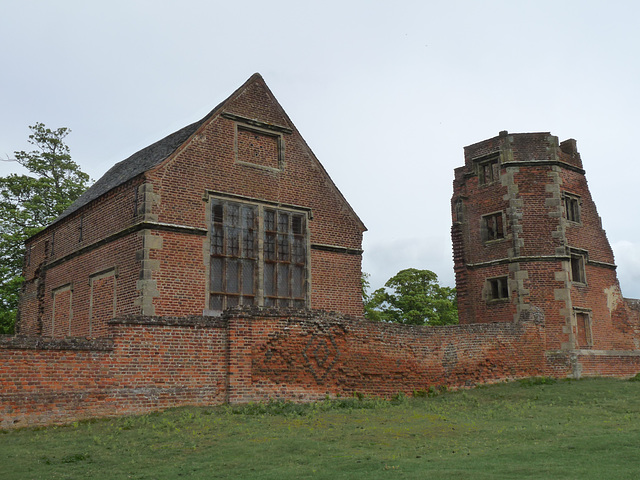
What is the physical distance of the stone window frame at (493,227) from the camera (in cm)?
2662

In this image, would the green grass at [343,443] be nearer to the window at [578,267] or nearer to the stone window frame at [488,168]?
the window at [578,267]

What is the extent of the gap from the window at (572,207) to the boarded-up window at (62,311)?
719 inches

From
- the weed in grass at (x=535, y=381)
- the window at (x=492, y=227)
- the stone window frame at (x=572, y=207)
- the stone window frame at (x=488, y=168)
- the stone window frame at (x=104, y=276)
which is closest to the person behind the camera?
the stone window frame at (x=104, y=276)

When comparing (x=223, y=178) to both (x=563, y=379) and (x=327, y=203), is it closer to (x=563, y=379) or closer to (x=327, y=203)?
(x=327, y=203)

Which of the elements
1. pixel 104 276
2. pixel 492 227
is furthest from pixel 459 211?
pixel 104 276

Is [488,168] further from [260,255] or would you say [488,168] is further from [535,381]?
[260,255]

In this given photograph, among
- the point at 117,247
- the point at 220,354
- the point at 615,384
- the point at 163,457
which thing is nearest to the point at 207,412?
the point at 220,354

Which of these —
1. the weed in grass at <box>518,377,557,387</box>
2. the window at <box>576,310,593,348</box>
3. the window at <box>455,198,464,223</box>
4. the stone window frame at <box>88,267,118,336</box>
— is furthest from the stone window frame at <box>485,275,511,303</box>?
the stone window frame at <box>88,267,118,336</box>

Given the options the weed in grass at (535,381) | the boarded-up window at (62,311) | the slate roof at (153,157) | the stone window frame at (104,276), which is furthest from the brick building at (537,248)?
the boarded-up window at (62,311)

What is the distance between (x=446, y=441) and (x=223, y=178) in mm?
11807

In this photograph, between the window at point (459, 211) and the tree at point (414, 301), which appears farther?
the tree at point (414, 301)

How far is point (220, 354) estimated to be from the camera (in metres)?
15.8

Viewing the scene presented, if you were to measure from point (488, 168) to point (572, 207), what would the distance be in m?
3.55

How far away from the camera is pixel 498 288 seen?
2642 cm
